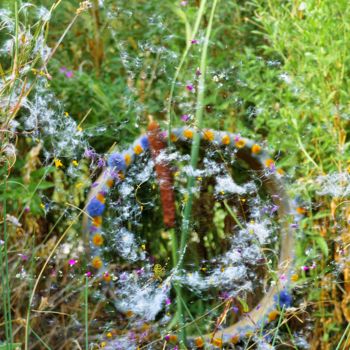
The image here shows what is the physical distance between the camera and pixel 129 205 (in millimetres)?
2436

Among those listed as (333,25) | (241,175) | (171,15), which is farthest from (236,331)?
(171,15)

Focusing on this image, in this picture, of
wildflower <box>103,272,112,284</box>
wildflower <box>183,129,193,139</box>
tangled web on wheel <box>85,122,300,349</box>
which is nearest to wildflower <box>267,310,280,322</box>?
tangled web on wheel <box>85,122,300,349</box>

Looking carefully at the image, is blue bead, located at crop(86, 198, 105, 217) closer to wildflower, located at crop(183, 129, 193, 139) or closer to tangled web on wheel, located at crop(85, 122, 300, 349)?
tangled web on wheel, located at crop(85, 122, 300, 349)

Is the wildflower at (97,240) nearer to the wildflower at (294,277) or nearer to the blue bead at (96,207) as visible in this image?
the blue bead at (96,207)

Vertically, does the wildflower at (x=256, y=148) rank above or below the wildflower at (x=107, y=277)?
above

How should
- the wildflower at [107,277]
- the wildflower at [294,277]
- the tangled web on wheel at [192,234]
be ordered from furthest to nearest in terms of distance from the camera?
the wildflower at [294,277], the wildflower at [107,277], the tangled web on wheel at [192,234]

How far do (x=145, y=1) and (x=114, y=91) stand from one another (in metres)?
0.66

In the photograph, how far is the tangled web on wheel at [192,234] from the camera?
2.31m

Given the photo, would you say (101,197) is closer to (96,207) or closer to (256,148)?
(96,207)

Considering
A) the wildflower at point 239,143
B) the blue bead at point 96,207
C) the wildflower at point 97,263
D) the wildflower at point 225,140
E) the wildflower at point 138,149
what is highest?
the wildflower at point 225,140

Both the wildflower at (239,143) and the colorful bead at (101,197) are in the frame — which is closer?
the colorful bead at (101,197)

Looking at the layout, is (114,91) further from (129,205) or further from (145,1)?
(129,205)

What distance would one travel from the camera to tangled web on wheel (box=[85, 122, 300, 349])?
2309 mm

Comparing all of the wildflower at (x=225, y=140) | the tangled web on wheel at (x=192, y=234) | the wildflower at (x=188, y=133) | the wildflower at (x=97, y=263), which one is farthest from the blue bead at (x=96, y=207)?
the wildflower at (x=225, y=140)
